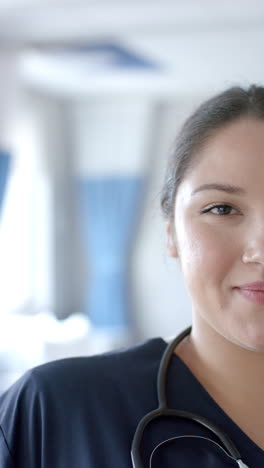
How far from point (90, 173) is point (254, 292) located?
14.8ft

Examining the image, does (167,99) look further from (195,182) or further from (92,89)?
(195,182)

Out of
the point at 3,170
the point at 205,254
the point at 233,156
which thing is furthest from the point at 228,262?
the point at 3,170

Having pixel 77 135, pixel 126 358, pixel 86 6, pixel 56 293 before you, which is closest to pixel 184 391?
pixel 126 358

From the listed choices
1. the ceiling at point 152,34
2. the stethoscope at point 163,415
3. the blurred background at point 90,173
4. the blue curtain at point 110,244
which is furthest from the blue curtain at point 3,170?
the stethoscope at point 163,415

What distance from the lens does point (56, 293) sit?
16.8ft

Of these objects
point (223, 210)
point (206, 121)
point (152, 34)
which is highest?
point (152, 34)

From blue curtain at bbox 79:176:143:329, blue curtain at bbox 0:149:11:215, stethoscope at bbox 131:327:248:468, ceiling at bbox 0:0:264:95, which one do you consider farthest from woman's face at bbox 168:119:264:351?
blue curtain at bbox 79:176:143:329

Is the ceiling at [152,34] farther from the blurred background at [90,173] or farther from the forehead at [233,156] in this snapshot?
the forehead at [233,156]

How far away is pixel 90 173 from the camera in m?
5.28

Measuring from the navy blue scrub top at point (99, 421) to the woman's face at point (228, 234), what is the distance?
0.15 m

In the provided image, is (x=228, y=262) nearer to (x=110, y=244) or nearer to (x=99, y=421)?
(x=99, y=421)

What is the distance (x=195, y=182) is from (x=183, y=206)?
45mm

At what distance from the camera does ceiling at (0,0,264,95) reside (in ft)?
11.0

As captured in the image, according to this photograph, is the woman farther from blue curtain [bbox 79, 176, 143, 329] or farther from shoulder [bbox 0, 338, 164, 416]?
blue curtain [bbox 79, 176, 143, 329]
